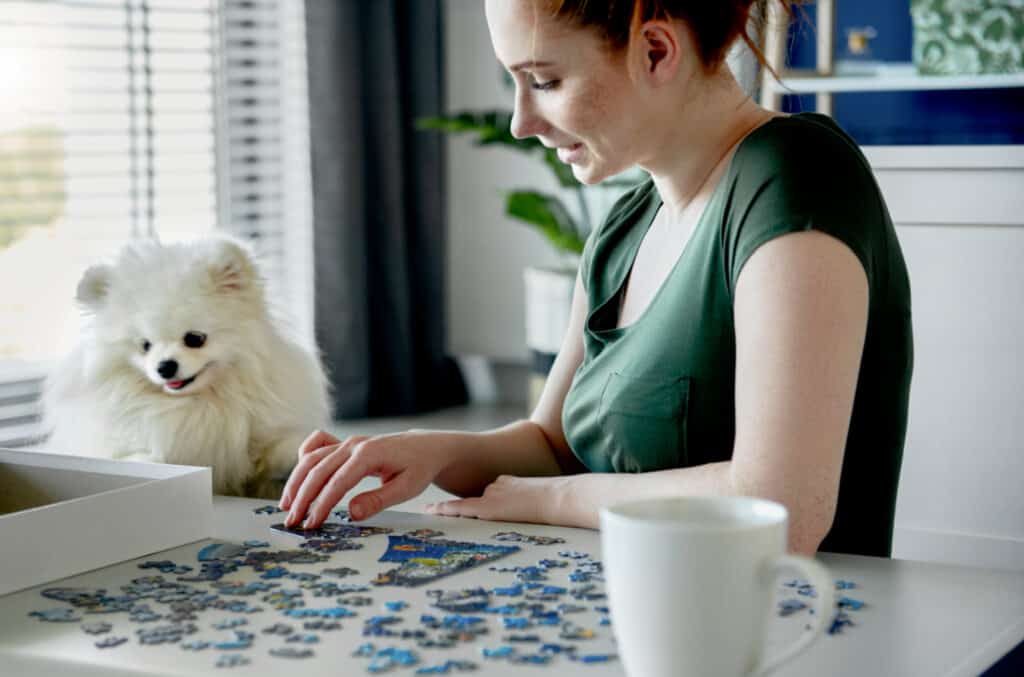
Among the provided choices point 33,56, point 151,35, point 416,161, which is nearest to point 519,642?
point 33,56

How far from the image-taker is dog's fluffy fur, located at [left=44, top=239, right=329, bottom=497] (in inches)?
71.5

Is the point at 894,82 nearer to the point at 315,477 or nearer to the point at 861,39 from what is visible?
the point at 861,39

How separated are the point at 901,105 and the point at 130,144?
203 centimetres

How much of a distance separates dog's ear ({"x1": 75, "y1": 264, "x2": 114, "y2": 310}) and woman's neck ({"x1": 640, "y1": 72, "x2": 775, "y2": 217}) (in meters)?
0.86

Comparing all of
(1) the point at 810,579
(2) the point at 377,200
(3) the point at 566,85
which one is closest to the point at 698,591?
(1) the point at 810,579

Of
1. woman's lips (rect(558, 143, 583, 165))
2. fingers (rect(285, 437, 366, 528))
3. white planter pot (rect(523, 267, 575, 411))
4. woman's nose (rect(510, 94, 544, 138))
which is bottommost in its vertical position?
white planter pot (rect(523, 267, 575, 411))

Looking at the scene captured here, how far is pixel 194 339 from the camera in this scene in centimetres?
187

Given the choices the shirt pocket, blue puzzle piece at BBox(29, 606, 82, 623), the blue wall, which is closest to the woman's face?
the shirt pocket

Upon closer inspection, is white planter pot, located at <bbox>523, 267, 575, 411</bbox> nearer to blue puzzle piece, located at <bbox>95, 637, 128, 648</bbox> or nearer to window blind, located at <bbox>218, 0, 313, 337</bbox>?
window blind, located at <bbox>218, 0, 313, 337</bbox>

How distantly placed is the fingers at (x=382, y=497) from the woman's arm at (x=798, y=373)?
1.04ft

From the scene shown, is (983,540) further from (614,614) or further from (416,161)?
(416,161)

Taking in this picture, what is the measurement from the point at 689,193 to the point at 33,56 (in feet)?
8.51

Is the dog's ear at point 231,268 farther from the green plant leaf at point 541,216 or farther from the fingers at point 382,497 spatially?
the green plant leaf at point 541,216

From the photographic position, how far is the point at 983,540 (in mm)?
2512
